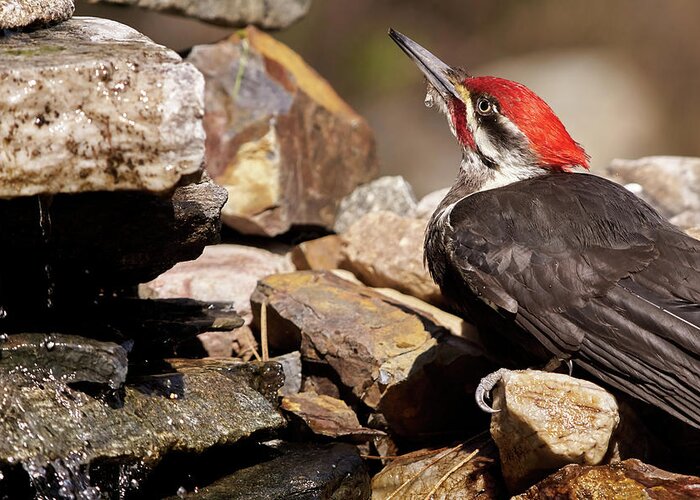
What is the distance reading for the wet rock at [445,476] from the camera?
3.80m

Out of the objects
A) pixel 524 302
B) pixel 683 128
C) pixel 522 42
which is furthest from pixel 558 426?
pixel 522 42

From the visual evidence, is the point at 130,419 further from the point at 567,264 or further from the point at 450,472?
the point at 567,264

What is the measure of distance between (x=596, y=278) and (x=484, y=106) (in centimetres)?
98

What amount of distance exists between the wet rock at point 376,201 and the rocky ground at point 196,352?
0.64 meters

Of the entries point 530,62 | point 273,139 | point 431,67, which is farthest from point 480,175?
point 530,62

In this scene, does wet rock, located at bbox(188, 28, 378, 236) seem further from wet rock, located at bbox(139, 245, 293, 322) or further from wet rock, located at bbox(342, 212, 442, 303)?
wet rock, located at bbox(342, 212, 442, 303)

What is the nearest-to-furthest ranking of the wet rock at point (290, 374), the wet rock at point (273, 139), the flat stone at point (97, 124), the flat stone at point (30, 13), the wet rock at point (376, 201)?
the flat stone at point (97, 124)
the flat stone at point (30, 13)
the wet rock at point (290, 374)
the wet rock at point (273, 139)
the wet rock at point (376, 201)

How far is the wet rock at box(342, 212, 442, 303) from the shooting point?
192 inches

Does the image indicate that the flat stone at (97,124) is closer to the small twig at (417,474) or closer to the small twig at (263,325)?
the small twig at (417,474)

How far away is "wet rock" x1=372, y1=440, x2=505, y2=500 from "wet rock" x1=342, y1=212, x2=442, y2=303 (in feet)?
3.25

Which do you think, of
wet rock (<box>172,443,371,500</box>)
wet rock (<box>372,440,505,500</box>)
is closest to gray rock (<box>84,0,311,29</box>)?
wet rock (<box>172,443,371,500</box>)

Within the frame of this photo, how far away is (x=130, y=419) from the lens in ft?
11.5

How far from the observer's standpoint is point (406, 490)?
3.88m

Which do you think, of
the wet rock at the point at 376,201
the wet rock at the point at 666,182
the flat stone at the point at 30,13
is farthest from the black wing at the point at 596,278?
the wet rock at the point at 666,182
